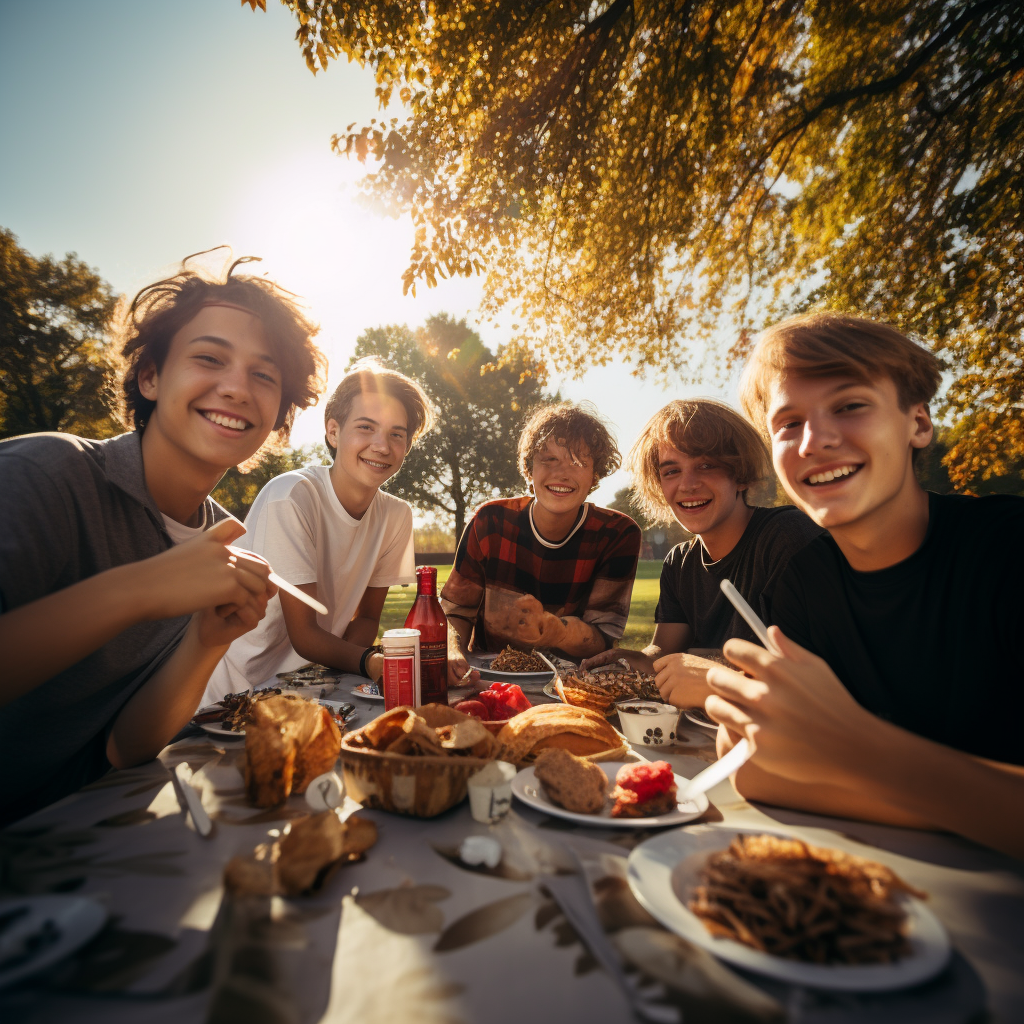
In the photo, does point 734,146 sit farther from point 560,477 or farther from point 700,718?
point 700,718

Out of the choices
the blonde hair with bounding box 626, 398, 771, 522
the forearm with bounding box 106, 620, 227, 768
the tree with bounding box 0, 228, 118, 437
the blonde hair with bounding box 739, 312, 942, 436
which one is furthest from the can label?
the tree with bounding box 0, 228, 118, 437

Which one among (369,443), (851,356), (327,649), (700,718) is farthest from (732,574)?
(369,443)

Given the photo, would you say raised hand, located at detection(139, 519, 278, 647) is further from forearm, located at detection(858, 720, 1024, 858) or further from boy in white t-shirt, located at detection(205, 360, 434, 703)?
forearm, located at detection(858, 720, 1024, 858)

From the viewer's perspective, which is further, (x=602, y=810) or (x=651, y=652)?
(x=651, y=652)

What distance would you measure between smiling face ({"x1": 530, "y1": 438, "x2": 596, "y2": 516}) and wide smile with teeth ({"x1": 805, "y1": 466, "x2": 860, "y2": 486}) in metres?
2.30

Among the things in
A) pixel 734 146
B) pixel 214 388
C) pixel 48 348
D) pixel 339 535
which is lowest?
pixel 339 535

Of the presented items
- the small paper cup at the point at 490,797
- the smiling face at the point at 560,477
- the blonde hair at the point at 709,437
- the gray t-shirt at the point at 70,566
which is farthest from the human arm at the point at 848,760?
the smiling face at the point at 560,477

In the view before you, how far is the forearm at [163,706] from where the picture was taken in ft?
5.76

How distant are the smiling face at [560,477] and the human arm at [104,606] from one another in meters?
2.80

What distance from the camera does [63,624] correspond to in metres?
1.39

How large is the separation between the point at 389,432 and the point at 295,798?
2790mm

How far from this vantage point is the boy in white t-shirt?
3.32 metres

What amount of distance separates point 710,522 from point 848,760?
7.22 feet

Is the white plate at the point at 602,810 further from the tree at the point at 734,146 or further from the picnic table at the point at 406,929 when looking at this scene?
the tree at the point at 734,146
